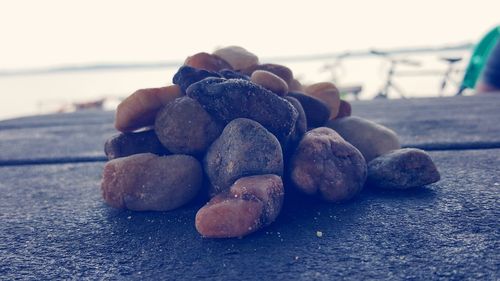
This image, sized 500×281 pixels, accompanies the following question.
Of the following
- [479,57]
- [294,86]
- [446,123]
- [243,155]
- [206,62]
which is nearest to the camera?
[243,155]

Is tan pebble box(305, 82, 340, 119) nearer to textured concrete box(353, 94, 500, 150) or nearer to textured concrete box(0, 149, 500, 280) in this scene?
textured concrete box(0, 149, 500, 280)

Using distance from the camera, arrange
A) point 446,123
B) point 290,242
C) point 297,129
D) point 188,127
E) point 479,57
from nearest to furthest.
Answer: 1. point 290,242
2. point 188,127
3. point 297,129
4. point 446,123
5. point 479,57

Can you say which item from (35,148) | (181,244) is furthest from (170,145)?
(35,148)

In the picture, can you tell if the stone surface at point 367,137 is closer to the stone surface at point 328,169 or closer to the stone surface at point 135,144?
the stone surface at point 328,169

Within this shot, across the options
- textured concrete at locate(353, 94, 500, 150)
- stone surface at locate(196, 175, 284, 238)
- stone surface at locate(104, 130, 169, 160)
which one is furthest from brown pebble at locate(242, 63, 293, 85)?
textured concrete at locate(353, 94, 500, 150)

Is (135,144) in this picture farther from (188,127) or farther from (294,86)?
(294,86)

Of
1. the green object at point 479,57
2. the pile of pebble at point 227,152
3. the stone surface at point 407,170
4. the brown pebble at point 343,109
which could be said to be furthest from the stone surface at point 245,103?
the green object at point 479,57

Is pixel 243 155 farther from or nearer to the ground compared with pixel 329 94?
nearer to the ground

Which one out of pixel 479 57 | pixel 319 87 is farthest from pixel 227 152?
pixel 479 57
